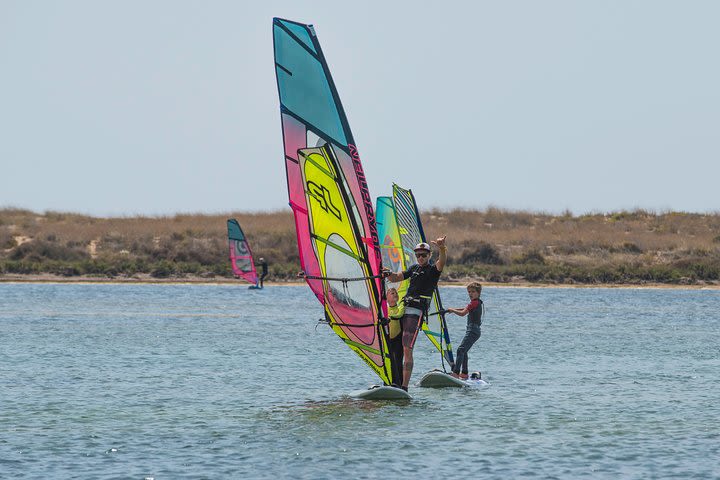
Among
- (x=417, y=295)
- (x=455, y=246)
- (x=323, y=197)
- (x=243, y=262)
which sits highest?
(x=455, y=246)

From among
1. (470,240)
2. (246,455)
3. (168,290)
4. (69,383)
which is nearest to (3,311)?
(168,290)

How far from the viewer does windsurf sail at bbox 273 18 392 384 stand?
12.4m

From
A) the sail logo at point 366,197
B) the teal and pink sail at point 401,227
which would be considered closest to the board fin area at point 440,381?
the teal and pink sail at point 401,227

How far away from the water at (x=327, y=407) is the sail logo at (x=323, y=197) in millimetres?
2196

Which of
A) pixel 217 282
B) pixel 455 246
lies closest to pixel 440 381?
pixel 217 282

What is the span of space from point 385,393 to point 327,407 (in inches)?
27.5

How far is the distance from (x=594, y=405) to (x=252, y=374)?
526 centimetres

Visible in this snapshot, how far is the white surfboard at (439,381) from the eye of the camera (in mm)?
14984

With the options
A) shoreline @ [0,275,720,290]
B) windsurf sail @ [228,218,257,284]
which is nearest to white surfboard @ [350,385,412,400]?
windsurf sail @ [228,218,257,284]

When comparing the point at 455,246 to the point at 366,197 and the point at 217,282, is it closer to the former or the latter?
the point at 217,282

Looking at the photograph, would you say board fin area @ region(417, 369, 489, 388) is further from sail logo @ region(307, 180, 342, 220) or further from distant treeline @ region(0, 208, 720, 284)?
distant treeline @ region(0, 208, 720, 284)

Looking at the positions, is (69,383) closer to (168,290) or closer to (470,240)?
(168,290)

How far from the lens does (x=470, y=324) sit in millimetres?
14836

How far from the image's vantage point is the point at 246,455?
10273 millimetres
